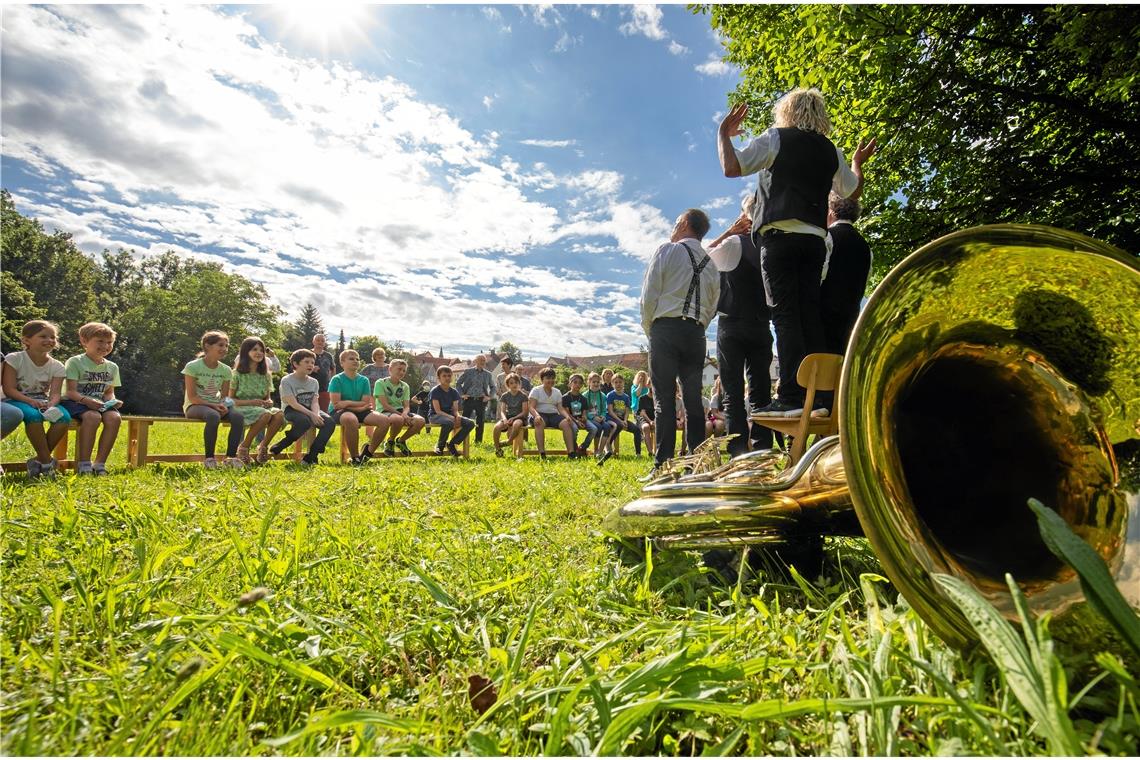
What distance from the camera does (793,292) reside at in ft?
9.23

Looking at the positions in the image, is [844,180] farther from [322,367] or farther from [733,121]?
[322,367]

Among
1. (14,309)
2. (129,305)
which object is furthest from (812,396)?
(129,305)

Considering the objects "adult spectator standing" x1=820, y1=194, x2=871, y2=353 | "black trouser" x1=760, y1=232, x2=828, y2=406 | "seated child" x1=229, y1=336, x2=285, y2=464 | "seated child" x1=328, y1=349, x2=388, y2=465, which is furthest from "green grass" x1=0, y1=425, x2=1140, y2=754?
"seated child" x1=328, y1=349, x2=388, y2=465

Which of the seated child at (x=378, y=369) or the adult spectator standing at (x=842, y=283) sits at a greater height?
the adult spectator standing at (x=842, y=283)

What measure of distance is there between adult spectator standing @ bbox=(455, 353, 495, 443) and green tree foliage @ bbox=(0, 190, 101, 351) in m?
39.6

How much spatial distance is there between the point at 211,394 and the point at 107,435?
55.8 inches

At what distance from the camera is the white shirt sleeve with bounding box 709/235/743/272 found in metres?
3.65

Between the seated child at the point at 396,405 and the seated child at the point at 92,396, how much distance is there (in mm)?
3474

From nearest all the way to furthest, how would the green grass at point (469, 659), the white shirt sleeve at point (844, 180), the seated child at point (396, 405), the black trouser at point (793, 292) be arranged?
the green grass at point (469, 659)
the black trouser at point (793, 292)
the white shirt sleeve at point (844, 180)
the seated child at point (396, 405)

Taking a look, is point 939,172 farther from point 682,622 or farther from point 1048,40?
point 682,622

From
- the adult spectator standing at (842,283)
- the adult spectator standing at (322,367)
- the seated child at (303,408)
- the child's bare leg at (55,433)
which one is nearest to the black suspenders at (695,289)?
the adult spectator standing at (842,283)

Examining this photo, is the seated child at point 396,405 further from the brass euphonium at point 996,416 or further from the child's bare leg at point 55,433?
the brass euphonium at point 996,416

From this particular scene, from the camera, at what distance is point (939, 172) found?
741cm

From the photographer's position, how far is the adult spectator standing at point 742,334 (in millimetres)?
3576
